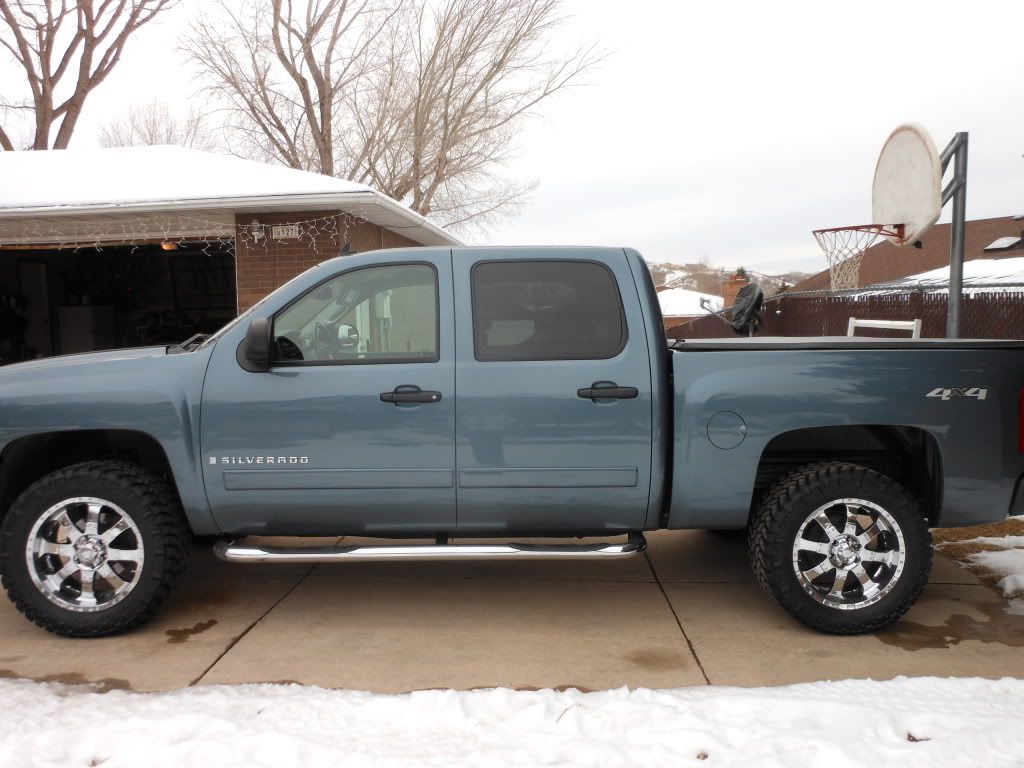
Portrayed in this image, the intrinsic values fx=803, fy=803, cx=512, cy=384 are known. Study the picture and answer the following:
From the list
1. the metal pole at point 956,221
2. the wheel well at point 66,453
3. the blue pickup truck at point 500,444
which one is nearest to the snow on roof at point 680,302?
the metal pole at point 956,221

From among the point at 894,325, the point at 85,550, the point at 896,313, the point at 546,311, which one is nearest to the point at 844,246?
the point at 896,313

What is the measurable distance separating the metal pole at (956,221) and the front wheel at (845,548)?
2745 millimetres

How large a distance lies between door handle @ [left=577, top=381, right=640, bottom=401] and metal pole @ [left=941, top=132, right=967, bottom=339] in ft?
11.3

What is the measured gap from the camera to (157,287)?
17156 millimetres

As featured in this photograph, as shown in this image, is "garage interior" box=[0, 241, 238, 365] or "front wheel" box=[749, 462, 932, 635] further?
"garage interior" box=[0, 241, 238, 365]

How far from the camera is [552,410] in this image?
3.97m

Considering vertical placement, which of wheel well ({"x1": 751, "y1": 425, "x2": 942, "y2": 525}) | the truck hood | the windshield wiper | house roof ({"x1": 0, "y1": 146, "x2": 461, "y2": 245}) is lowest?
wheel well ({"x1": 751, "y1": 425, "x2": 942, "y2": 525})

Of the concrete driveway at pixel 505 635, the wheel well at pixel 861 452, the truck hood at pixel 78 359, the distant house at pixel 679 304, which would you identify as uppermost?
the distant house at pixel 679 304

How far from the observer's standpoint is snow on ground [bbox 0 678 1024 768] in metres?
2.88

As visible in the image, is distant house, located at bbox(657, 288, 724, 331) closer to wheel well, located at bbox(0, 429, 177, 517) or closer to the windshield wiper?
the windshield wiper

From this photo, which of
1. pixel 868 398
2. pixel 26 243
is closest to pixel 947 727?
pixel 868 398

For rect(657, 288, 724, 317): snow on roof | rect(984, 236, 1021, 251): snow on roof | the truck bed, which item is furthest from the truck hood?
rect(657, 288, 724, 317): snow on roof

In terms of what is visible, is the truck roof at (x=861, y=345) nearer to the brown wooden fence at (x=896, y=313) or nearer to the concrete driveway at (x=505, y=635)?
the brown wooden fence at (x=896, y=313)

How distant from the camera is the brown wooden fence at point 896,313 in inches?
293
